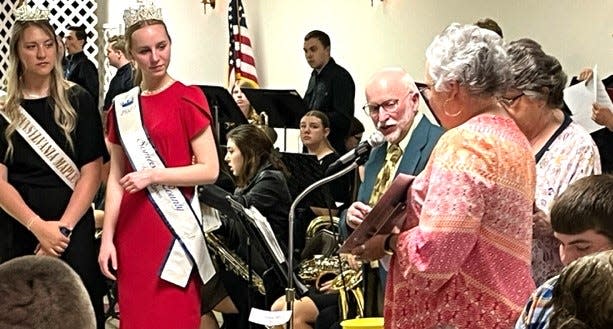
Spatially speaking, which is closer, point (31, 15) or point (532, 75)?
point (532, 75)

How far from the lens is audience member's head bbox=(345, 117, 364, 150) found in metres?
7.43

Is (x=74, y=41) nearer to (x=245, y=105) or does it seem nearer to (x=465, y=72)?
(x=245, y=105)

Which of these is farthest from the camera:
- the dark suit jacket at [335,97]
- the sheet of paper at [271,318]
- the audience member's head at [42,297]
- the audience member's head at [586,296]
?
the dark suit jacket at [335,97]

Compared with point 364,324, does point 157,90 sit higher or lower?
higher

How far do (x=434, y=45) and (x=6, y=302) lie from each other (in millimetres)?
1318

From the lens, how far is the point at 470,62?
8.27 feet

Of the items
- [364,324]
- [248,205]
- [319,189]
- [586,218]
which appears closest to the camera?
[586,218]

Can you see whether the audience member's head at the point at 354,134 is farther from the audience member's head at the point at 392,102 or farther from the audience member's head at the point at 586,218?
the audience member's head at the point at 586,218

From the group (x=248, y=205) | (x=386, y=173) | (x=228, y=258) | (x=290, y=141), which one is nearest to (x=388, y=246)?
(x=386, y=173)

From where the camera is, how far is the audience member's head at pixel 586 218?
7.39 ft

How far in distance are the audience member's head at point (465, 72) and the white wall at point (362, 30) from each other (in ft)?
10.8

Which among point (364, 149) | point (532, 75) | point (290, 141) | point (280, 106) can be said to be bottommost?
point (290, 141)

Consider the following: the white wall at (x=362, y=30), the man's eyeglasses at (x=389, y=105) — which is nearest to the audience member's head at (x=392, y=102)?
the man's eyeglasses at (x=389, y=105)

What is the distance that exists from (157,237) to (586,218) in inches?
66.3
